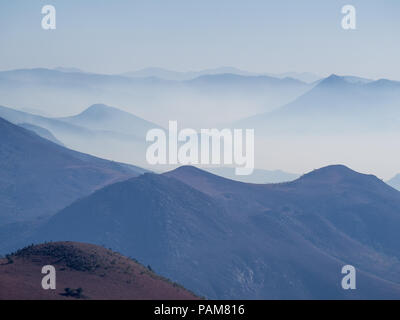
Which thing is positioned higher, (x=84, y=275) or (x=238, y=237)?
(x=238, y=237)

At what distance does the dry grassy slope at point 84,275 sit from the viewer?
76312mm

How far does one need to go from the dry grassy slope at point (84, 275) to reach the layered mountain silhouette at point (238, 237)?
50.8 meters

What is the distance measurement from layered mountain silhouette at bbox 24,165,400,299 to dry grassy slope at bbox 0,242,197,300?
5075 centimetres

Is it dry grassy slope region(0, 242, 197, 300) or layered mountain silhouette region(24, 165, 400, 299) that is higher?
layered mountain silhouette region(24, 165, 400, 299)

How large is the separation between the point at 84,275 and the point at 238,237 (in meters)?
84.1

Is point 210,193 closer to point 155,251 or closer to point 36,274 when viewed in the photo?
point 155,251

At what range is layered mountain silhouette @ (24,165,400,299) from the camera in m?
147

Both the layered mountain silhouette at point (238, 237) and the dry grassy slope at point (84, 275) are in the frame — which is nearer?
the dry grassy slope at point (84, 275)

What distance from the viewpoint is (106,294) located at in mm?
79625

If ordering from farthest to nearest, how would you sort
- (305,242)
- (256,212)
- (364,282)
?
(256,212) → (305,242) → (364,282)

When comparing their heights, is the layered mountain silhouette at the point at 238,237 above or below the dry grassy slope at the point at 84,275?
above

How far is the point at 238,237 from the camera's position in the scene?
164250 mm
